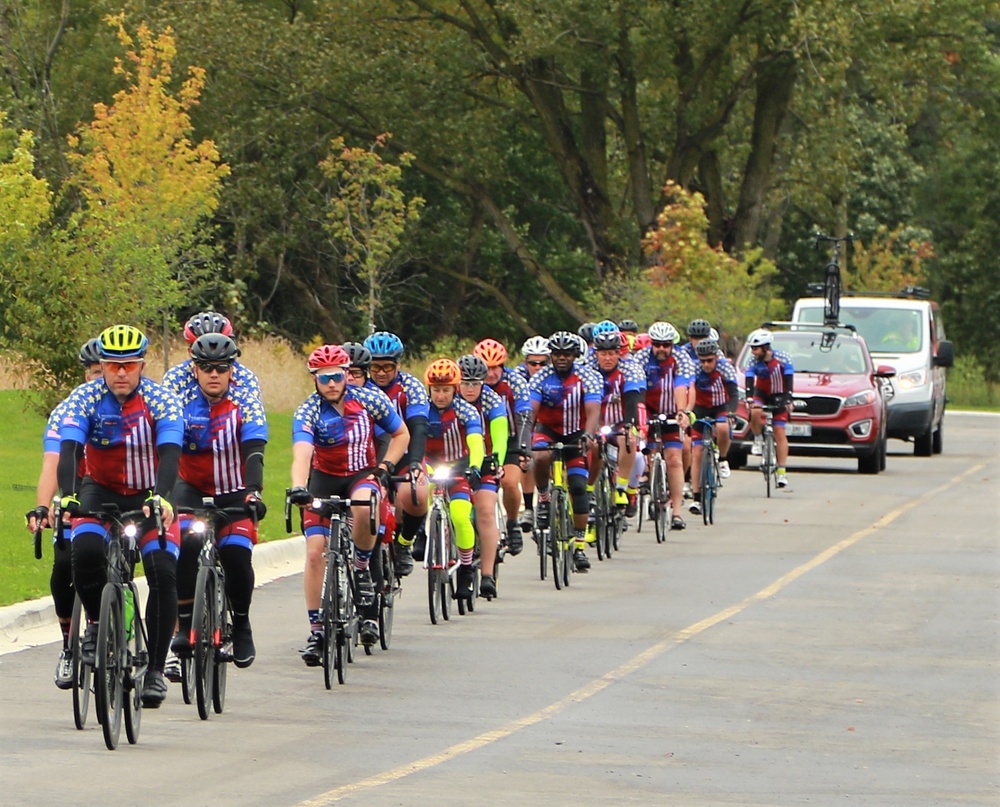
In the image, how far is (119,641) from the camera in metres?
9.78

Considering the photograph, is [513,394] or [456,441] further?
[513,394]

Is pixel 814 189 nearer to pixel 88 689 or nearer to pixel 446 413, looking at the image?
pixel 446 413

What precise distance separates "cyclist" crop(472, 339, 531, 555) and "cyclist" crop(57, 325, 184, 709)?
636cm

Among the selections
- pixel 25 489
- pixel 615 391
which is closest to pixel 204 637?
pixel 615 391

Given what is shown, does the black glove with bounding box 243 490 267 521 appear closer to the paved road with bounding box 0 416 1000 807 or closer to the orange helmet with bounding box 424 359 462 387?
the paved road with bounding box 0 416 1000 807

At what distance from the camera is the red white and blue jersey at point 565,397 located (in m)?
17.5

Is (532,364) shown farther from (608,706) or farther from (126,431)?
(126,431)

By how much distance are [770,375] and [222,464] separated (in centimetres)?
1556


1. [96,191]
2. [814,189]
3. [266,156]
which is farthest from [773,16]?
[96,191]

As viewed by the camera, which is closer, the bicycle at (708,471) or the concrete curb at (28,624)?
the concrete curb at (28,624)

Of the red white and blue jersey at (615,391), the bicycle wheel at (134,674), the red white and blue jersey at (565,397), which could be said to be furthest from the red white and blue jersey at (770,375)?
the bicycle wheel at (134,674)

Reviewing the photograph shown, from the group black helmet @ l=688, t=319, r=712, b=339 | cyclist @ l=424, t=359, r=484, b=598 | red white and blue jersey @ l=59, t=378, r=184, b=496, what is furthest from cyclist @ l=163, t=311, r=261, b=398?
black helmet @ l=688, t=319, r=712, b=339

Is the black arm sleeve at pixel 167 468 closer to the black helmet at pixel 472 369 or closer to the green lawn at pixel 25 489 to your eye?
the green lawn at pixel 25 489

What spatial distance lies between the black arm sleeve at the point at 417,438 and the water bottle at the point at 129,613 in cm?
347
